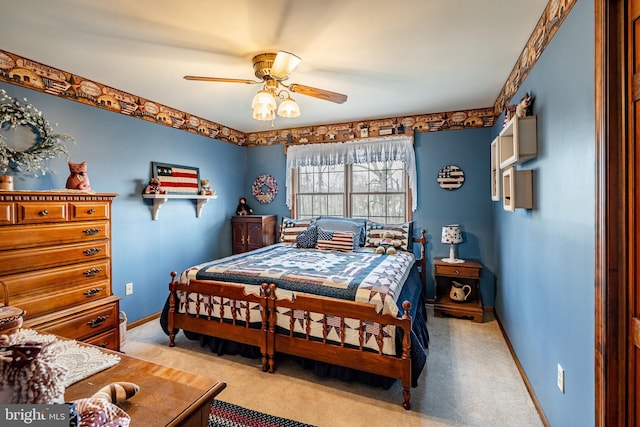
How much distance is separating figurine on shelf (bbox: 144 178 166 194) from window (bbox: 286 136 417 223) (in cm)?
188

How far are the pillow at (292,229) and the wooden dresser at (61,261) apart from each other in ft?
7.30

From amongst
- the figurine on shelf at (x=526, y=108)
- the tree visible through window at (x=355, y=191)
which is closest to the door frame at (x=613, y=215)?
the figurine on shelf at (x=526, y=108)

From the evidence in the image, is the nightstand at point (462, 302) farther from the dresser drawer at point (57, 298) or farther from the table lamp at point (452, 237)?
the dresser drawer at point (57, 298)

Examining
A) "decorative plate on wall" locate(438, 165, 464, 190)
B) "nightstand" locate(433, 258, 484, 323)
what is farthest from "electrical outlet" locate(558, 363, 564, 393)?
"decorative plate on wall" locate(438, 165, 464, 190)

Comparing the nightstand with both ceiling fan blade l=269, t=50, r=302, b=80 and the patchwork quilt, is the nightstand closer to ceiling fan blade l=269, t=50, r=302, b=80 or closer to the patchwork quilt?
the patchwork quilt

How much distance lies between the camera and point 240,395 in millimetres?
2162

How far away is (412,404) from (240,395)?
3.89 feet

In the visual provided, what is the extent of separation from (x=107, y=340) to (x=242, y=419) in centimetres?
141

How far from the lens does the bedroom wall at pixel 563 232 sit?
1350mm

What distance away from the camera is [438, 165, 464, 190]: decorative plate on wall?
13.0ft

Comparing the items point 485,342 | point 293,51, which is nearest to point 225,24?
point 293,51

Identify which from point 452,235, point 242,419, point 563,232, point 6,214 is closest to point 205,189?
point 6,214

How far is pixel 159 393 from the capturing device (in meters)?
0.84

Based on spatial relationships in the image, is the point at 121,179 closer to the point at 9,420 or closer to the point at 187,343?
the point at 187,343
